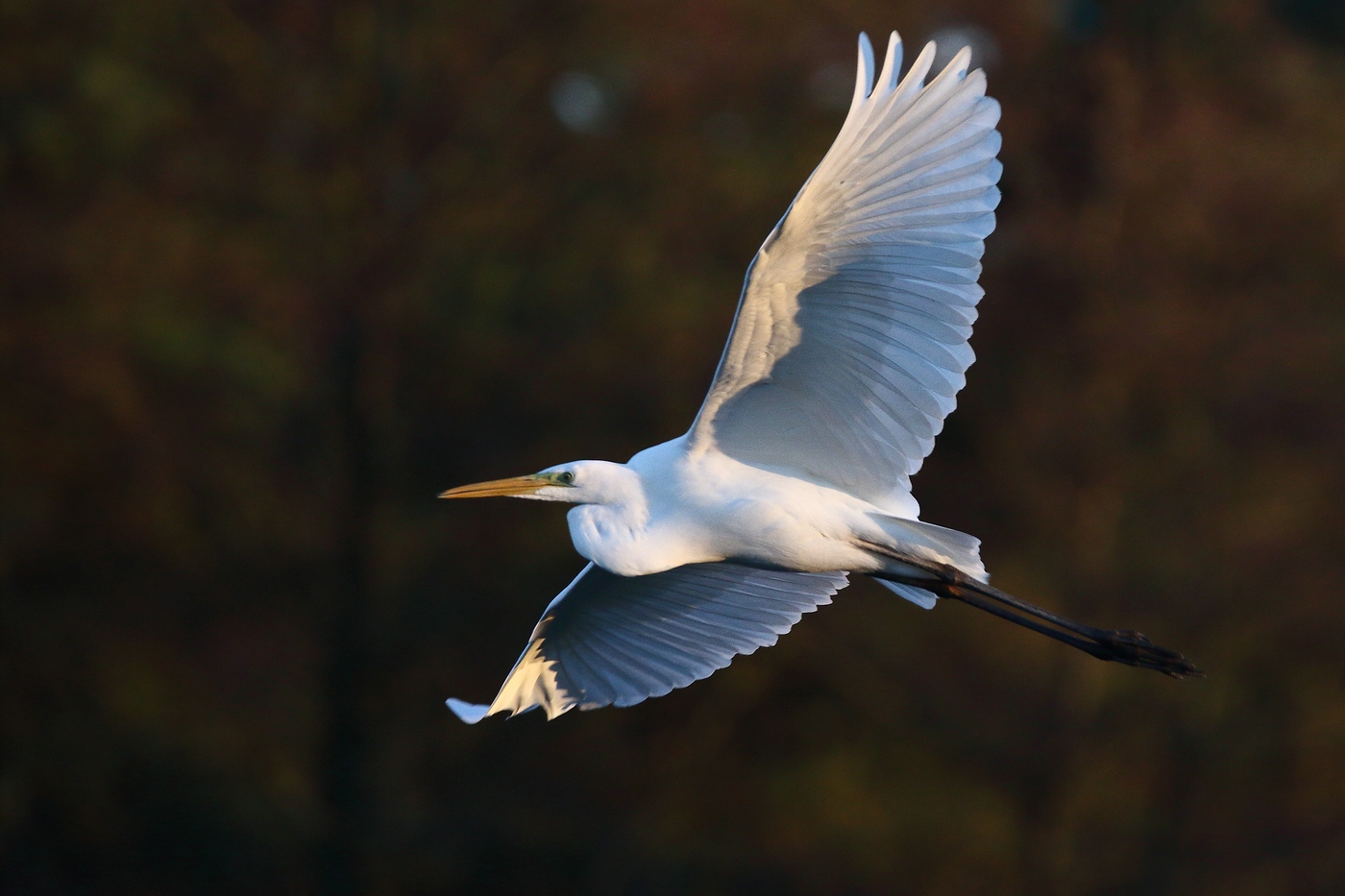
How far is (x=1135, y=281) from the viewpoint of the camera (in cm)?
956

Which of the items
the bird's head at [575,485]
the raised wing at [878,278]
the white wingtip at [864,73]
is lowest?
the bird's head at [575,485]

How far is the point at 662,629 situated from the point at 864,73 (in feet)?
6.34

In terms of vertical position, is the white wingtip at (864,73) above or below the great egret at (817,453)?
above

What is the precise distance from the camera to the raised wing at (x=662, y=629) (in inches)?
175

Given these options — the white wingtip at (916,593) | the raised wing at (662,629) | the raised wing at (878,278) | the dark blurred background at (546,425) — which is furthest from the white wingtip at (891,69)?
the dark blurred background at (546,425)

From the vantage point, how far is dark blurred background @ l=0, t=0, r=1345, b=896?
9.20m

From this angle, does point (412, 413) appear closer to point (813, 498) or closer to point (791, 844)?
point (791, 844)

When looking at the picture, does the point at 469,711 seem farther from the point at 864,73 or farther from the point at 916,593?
the point at 864,73

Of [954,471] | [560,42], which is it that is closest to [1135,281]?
[954,471]

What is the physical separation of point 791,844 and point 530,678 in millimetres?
6524

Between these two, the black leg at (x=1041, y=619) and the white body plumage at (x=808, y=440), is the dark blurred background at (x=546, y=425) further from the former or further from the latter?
the black leg at (x=1041, y=619)

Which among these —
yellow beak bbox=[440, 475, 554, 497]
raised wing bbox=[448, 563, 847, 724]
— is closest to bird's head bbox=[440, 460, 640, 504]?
yellow beak bbox=[440, 475, 554, 497]

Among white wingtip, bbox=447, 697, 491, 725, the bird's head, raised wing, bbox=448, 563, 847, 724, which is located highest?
the bird's head

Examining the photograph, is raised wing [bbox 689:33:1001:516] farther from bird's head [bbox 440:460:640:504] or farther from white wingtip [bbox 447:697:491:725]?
white wingtip [bbox 447:697:491:725]
